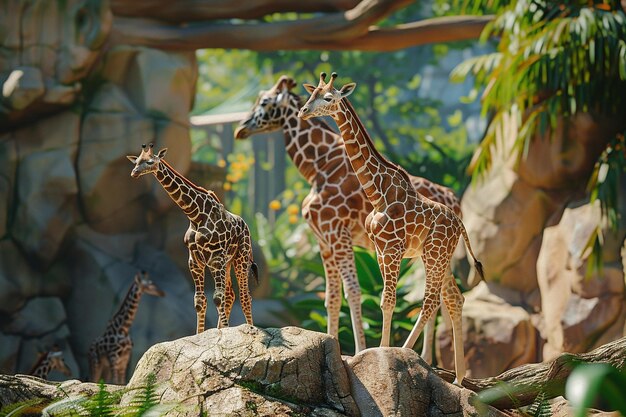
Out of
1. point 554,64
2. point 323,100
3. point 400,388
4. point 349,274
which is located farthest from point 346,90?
point 554,64

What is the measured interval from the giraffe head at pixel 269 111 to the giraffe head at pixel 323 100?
4.79 ft

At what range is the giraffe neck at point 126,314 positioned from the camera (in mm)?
8891

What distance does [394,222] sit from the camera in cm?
605

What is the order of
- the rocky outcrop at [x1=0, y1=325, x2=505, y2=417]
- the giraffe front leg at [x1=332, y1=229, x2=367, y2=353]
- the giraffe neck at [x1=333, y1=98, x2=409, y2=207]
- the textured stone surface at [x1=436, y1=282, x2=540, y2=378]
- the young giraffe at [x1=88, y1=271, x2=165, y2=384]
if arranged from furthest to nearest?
the textured stone surface at [x1=436, y1=282, x2=540, y2=378] → the young giraffe at [x1=88, y1=271, x2=165, y2=384] → the giraffe front leg at [x1=332, y1=229, x2=367, y2=353] → the giraffe neck at [x1=333, y1=98, x2=409, y2=207] → the rocky outcrop at [x1=0, y1=325, x2=505, y2=417]

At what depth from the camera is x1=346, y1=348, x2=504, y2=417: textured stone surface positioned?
5141mm

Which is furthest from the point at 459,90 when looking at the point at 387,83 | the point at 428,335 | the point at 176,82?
the point at 428,335

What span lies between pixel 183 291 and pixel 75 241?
134 cm

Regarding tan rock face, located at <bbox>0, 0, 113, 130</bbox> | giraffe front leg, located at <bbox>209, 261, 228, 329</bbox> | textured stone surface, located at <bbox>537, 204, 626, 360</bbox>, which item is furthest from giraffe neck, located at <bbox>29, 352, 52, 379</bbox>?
textured stone surface, located at <bbox>537, 204, 626, 360</bbox>

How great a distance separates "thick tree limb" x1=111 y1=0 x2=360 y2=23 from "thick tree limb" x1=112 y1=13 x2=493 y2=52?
0.36 feet

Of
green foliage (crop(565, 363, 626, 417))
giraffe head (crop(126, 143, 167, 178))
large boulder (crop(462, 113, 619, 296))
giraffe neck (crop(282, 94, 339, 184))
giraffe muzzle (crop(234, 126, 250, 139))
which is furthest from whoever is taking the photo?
large boulder (crop(462, 113, 619, 296))

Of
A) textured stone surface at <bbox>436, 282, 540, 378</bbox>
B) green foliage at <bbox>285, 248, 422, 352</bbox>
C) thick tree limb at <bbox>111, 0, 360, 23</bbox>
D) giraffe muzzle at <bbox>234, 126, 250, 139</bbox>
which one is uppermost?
thick tree limb at <bbox>111, 0, 360, 23</bbox>

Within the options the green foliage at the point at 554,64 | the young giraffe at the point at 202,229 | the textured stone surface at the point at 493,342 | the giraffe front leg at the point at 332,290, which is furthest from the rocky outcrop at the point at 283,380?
the green foliage at the point at 554,64

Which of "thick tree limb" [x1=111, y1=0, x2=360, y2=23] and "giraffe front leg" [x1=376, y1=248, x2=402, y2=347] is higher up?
"thick tree limb" [x1=111, y1=0, x2=360, y2=23]

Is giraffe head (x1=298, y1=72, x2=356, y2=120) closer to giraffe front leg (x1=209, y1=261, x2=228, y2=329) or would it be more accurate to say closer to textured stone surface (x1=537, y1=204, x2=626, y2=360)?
giraffe front leg (x1=209, y1=261, x2=228, y2=329)
